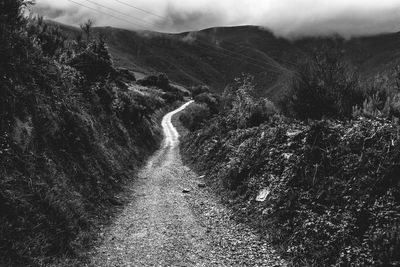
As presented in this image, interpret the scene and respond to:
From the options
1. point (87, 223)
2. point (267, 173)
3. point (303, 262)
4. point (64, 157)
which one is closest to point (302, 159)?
point (267, 173)

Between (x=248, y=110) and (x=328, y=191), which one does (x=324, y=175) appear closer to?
(x=328, y=191)

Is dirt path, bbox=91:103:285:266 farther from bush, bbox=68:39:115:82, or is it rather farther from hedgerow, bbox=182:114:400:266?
bush, bbox=68:39:115:82

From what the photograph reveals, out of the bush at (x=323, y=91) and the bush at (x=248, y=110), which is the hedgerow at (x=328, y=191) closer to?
the bush at (x=323, y=91)

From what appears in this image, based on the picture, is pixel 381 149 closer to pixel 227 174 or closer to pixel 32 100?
pixel 227 174

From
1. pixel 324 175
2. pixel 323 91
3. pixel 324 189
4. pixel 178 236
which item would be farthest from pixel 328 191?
pixel 323 91

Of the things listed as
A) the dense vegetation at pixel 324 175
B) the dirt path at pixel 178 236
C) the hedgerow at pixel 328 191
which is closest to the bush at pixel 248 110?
the dense vegetation at pixel 324 175

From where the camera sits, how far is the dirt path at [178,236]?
7.65 meters

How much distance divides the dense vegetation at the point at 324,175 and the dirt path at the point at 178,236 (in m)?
0.62

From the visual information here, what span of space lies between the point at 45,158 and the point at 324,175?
8041 millimetres

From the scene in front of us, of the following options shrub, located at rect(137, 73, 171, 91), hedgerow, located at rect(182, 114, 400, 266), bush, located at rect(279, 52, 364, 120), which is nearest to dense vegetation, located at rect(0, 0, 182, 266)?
hedgerow, located at rect(182, 114, 400, 266)

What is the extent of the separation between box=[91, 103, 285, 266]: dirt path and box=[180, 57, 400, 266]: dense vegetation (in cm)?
62

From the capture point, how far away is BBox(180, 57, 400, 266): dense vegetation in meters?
6.49

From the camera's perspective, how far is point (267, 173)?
11117 mm

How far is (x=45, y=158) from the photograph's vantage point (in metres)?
9.24
